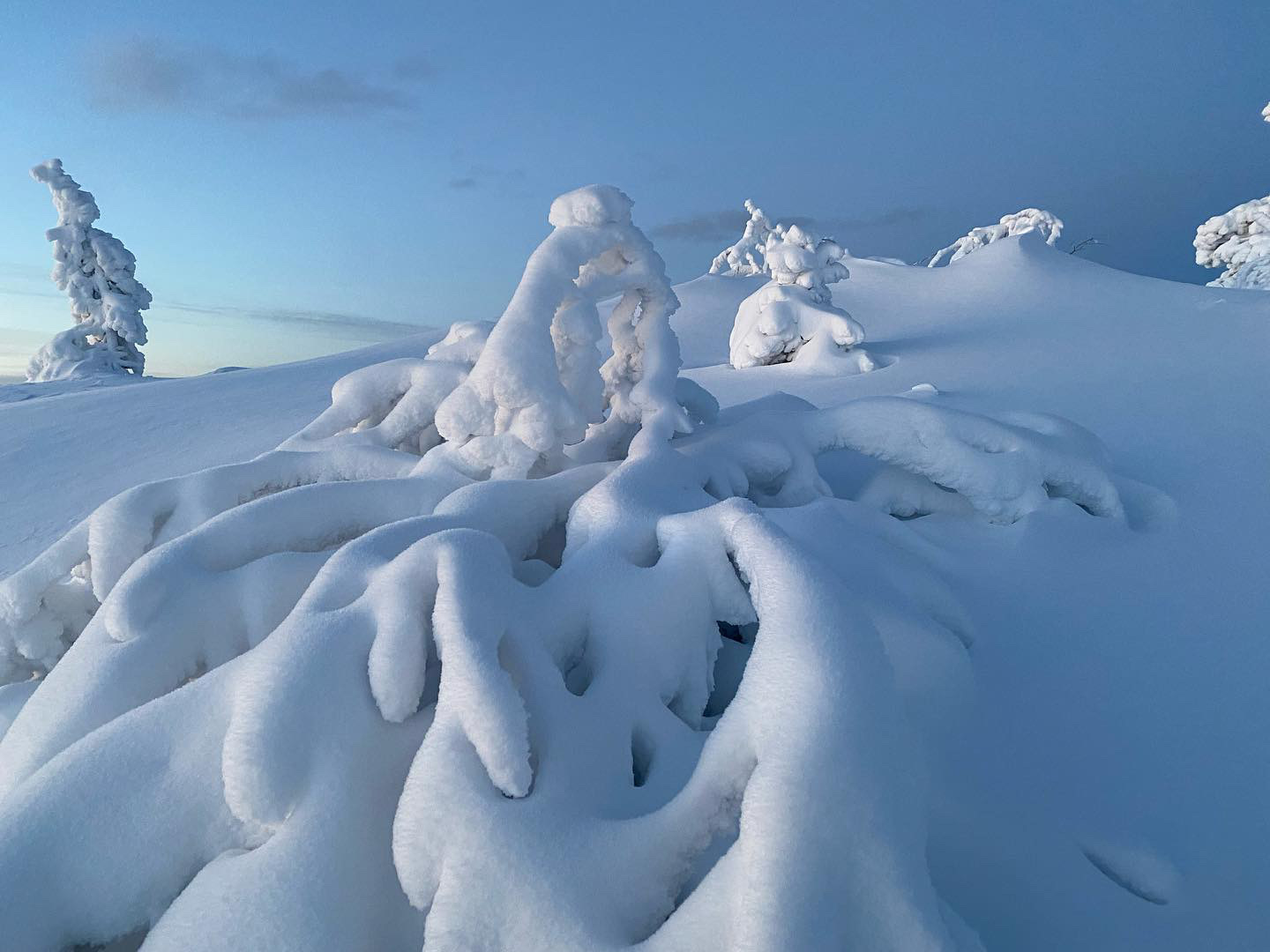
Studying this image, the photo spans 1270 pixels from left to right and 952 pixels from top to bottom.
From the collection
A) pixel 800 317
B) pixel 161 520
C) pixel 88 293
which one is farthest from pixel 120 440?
pixel 88 293

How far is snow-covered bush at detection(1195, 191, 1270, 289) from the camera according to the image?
58.0ft

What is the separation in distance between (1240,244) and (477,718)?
23.5m

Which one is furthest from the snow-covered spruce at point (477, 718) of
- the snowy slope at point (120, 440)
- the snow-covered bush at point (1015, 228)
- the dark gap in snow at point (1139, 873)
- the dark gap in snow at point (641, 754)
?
the snow-covered bush at point (1015, 228)

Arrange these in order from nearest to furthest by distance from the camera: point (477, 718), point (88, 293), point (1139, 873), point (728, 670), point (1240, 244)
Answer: point (477, 718) → point (1139, 873) → point (728, 670) → point (88, 293) → point (1240, 244)

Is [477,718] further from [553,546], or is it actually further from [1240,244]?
[1240,244]

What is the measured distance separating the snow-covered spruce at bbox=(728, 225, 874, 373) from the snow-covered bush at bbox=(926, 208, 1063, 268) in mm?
9715

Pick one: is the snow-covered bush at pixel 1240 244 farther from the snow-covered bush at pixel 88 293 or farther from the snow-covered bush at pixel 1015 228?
the snow-covered bush at pixel 88 293

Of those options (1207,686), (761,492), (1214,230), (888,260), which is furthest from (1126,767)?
(1214,230)

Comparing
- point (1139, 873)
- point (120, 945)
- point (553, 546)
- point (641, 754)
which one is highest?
point (553, 546)

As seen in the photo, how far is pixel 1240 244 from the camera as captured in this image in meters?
→ 18.3

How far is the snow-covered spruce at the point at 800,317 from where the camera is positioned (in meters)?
10.1

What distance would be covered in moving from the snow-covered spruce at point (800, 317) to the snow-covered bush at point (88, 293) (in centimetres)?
1249

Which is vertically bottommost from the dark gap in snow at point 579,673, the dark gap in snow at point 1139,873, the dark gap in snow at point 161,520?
the dark gap in snow at point 1139,873

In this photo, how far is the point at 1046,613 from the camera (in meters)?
3.14
